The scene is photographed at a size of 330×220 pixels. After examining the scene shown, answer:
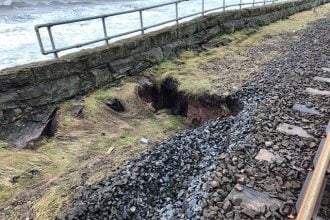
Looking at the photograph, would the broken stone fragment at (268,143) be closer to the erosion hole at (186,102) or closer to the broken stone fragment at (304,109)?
the broken stone fragment at (304,109)

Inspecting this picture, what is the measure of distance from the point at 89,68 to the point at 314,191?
5.25 meters

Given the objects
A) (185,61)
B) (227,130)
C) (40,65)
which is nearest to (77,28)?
(185,61)

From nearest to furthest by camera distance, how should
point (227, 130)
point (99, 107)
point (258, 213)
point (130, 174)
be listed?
1. point (258, 213)
2. point (130, 174)
3. point (227, 130)
4. point (99, 107)

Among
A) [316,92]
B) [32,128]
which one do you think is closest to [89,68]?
[32,128]

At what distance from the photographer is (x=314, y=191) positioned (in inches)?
102

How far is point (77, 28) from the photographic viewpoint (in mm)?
16125

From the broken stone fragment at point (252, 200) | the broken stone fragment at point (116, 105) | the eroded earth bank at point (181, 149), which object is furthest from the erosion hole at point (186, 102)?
the broken stone fragment at point (252, 200)

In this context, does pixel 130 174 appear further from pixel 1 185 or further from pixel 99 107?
pixel 99 107

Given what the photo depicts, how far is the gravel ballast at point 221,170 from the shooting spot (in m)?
3.33

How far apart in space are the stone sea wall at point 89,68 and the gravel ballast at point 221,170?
8.09ft

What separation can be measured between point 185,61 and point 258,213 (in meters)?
6.19

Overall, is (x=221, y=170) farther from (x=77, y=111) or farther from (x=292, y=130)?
(x=77, y=111)

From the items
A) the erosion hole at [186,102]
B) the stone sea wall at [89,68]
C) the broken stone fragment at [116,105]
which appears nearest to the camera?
the stone sea wall at [89,68]

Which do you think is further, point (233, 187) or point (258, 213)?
point (233, 187)
